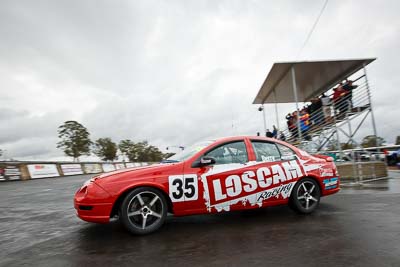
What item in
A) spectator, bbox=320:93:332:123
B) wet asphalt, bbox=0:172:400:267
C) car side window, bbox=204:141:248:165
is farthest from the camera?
spectator, bbox=320:93:332:123

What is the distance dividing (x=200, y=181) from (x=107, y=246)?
61.7 inches

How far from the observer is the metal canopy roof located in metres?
10.4

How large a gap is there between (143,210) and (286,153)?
282 cm

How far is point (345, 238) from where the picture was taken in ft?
10.9

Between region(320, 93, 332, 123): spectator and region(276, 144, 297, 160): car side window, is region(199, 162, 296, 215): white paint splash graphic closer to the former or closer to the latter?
region(276, 144, 297, 160): car side window

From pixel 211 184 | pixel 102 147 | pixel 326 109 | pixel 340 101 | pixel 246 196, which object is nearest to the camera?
pixel 211 184

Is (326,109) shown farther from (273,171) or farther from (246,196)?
(246,196)

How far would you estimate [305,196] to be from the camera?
468cm

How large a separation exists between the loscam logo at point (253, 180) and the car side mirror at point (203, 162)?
28 cm

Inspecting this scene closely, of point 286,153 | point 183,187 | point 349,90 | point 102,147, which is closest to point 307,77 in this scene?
point 349,90

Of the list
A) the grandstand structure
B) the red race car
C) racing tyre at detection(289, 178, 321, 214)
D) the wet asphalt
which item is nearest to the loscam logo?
the red race car

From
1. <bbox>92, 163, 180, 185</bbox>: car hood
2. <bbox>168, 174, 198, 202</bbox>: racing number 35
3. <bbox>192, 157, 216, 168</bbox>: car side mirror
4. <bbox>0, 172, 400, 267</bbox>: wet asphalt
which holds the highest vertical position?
<bbox>192, 157, 216, 168</bbox>: car side mirror

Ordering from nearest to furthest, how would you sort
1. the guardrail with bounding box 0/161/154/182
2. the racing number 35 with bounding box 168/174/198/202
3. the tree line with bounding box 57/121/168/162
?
1. the racing number 35 with bounding box 168/174/198/202
2. the guardrail with bounding box 0/161/154/182
3. the tree line with bounding box 57/121/168/162

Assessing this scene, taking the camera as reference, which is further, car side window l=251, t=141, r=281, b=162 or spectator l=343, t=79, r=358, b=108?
spectator l=343, t=79, r=358, b=108
